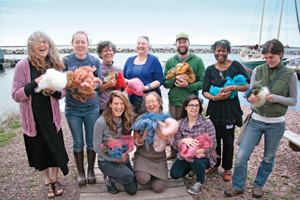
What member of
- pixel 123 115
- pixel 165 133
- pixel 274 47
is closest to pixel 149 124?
pixel 165 133

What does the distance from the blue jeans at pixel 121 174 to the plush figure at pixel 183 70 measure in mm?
1603

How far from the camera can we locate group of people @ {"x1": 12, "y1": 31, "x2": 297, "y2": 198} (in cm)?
260

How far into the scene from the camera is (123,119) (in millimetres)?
2977

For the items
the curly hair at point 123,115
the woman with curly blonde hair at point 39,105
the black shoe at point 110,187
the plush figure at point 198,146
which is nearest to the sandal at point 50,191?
the woman with curly blonde hair at point 39,105

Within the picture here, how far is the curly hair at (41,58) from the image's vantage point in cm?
253

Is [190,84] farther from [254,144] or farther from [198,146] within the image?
[254,144]

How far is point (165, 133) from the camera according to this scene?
272 cm

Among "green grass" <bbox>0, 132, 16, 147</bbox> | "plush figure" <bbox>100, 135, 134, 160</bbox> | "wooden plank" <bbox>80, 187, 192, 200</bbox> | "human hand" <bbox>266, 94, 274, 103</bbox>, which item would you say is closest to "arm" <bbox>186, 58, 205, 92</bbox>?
"human hand" <bbox>266, 94, 274, 103</bbox>

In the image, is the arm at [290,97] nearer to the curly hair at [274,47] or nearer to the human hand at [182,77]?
the curly hair at [274,47]

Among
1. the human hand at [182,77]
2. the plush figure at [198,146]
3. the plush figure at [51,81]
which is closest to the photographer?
the plush figure at [51,81]

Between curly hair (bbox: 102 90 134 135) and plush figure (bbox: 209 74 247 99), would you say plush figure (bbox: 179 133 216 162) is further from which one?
curly hair (bbox: 102 90 134 135)

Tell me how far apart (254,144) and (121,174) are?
181 centimetres

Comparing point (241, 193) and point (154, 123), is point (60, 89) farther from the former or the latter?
point (241, 193)

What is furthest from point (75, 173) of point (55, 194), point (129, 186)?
→ point (129, 186)
